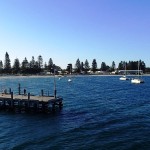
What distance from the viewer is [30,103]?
52438 millimetres

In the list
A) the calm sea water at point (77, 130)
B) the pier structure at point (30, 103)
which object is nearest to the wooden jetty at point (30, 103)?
the pier structure at point (30, 103)

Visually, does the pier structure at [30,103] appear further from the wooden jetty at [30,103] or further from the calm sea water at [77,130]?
the calm sea water at [77,130]

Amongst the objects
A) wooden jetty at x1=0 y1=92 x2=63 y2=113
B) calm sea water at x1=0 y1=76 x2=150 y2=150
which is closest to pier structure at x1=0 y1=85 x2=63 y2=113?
wooden jetty at x1=0 y1=92 x2=63 y2=113

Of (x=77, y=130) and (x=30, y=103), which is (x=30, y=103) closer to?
Answer: (x=30, y=103)

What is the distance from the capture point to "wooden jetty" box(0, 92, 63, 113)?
50.2 meters

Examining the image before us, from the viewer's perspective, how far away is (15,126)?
133 feet

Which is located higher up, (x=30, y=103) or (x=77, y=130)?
(x=30, y=103)

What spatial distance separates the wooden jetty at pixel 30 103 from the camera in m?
50.2

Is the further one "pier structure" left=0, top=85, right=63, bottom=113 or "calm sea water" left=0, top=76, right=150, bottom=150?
"pier structure" left=0, top=85, right=63, bottom=113

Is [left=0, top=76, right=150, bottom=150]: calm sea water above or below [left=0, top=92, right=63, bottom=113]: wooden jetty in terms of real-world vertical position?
below

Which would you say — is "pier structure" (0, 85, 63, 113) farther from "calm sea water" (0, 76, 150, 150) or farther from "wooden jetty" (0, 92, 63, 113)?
"calm sea water" (0, 76, 150, 150)

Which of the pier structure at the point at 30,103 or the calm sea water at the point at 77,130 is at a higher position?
the pier structure at the point at 30,103

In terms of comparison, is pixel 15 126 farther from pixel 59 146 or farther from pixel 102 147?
pixel 102 147

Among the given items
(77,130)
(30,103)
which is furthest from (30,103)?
(77,130)
